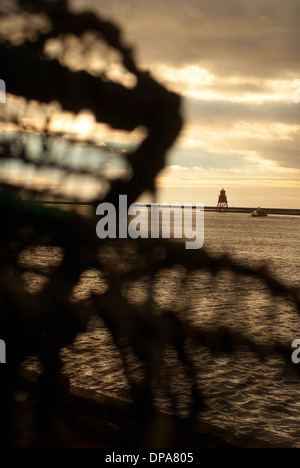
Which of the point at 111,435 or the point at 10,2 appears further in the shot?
the point at 111,435

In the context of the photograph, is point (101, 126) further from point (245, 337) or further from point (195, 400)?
point (195, 400)

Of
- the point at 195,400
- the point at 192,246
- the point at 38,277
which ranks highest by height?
the point at 192,246

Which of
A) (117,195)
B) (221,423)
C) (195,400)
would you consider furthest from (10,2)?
(221,423)

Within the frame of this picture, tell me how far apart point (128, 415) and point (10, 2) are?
4081 mm

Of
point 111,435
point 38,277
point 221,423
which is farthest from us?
point 221,423

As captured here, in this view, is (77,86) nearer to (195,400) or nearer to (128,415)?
(195,400)

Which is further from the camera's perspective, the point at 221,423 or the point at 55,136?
the point at 221,423

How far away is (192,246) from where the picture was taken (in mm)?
3676

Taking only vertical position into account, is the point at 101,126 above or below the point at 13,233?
above

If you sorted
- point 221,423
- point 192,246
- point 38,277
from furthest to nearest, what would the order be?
1. point 221,423
2. point 38,277
3. point 192,246

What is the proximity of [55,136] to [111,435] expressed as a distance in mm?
3128

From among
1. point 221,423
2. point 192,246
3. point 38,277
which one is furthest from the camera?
point 221,423

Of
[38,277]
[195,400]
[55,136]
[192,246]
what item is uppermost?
[55,136]

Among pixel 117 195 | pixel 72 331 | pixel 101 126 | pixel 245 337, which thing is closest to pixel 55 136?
pixel 101 126
